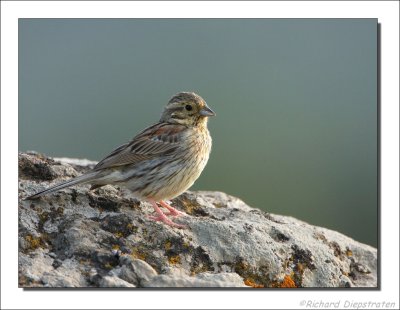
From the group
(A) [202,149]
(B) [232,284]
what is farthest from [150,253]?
(A) [202,149]

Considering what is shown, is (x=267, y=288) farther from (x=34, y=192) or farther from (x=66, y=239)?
(x=34, y=192)

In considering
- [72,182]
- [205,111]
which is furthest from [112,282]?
[205,111]

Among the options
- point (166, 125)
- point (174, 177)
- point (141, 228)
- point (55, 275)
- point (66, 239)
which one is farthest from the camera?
point (166, 125)

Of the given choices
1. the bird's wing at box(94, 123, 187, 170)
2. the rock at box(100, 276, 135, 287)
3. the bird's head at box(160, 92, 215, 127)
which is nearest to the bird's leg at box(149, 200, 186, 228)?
the bird's wing at box(94, 123, 187, 170)

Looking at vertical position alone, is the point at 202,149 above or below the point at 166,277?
above

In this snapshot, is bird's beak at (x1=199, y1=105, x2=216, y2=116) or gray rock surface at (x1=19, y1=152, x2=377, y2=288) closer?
gray rock surface at (x1=19, y1=152, x2=377, y2=288)

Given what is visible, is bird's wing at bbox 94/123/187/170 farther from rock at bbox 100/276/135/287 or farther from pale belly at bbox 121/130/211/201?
rock at bbox 100/276/135/287
